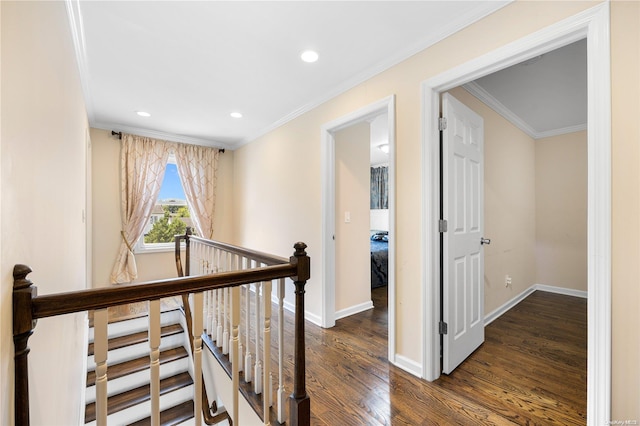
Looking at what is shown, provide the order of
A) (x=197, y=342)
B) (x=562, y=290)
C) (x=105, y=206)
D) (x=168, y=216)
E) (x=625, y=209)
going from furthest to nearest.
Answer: (x=168, y=216)
(x=562, y=290)
(x=105, y=206)
(x=625, y=209)
(x=197, y=342)

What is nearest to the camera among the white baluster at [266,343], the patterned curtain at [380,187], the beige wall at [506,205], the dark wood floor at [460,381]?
the white baluster at [266,343]

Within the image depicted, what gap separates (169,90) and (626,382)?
12.8ft

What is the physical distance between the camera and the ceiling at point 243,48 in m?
1.73

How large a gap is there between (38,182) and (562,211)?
5.75 meters

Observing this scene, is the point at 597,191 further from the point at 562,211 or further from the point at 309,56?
the point at 562,211

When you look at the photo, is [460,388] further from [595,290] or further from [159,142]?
[159,142]

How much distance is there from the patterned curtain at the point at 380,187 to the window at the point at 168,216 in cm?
437

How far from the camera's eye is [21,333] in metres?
0.76

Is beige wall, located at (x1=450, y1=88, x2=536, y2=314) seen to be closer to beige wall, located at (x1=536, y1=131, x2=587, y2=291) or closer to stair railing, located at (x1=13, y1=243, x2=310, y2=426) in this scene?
beige wall, located at (x1=536, y1=131, x2=587, y2=291)

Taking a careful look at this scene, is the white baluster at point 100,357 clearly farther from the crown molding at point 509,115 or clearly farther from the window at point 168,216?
the window at point 168,216

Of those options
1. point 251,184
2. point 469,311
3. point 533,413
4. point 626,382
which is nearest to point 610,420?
point 626,382

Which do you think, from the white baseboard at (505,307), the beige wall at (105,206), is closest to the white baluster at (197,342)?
the white baseboard at (505,307)

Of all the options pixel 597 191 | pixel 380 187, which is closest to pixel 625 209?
pixel 597 191

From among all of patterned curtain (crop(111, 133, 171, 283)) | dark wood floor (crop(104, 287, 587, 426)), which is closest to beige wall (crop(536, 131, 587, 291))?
dark wood floor (crop(104, 287, 587, 426))
